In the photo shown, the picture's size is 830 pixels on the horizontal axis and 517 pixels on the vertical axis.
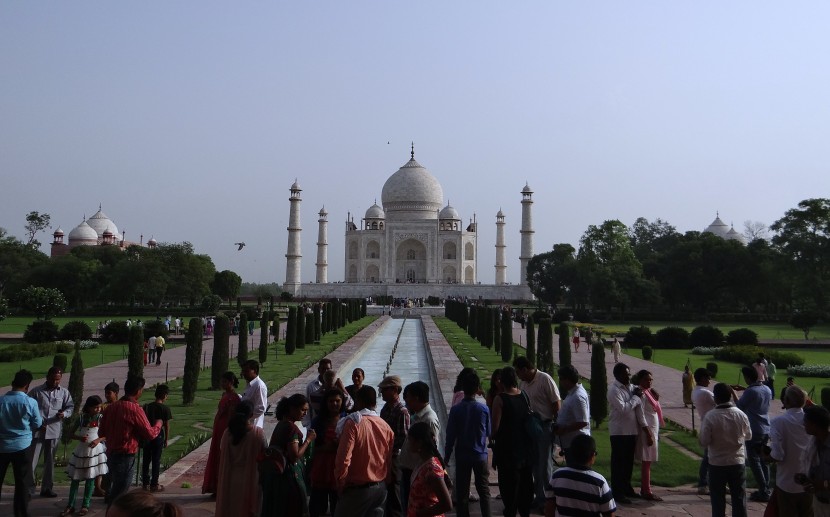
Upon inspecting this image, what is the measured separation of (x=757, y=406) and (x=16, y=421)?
468cm

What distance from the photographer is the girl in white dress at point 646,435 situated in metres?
5.03

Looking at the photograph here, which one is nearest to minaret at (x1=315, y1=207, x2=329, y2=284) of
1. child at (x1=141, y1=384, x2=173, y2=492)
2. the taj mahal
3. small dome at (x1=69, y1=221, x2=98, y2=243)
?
the taj mahal

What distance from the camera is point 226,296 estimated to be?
40.3 metres

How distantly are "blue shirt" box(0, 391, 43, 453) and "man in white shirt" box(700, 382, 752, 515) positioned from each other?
3.88 m

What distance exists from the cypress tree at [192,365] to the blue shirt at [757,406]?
636 cm

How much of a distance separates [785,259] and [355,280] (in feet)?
106

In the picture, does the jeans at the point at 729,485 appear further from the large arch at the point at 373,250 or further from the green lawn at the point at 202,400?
the large arch at the point at 373,250

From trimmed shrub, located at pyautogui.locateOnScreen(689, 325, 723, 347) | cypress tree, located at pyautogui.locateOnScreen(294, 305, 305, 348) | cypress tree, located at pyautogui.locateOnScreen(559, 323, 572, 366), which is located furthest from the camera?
trimmed shrub, located at pyautogui.locateOnScreen(689, 325, 723, 347)

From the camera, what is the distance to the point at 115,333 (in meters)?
19.5

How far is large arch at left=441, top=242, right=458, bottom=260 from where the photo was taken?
54.2 meters

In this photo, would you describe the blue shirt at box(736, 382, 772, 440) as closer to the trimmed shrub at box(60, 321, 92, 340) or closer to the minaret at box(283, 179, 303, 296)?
the trimmed shrub at box(60, 321, 92, 340)

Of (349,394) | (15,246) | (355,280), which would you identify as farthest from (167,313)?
(349,394)

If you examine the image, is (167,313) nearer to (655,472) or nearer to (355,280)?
(355,280)

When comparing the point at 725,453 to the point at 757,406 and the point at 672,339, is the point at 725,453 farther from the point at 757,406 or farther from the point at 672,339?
the point at 672,339
